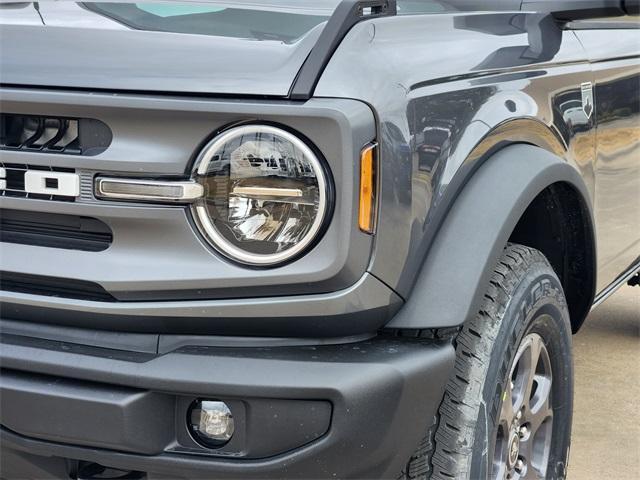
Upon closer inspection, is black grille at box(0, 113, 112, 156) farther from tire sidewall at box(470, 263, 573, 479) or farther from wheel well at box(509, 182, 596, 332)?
wheel well at box(509, 182, 596, 332)

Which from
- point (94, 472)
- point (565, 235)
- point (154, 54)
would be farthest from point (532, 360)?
point (154, 54)

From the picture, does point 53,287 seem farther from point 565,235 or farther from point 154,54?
point 565,235

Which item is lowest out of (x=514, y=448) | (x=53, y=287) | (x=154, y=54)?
(x=514, y=448)

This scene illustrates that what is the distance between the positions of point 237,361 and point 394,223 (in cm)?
39

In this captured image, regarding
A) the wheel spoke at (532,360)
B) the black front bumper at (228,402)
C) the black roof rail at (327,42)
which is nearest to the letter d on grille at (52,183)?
the black front bumper at (228,402)

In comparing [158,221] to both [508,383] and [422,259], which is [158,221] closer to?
[422,259]

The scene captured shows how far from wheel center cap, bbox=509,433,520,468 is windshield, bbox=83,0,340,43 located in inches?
43.7

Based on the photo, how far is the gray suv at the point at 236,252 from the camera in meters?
1.66

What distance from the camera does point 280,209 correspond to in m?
1.70

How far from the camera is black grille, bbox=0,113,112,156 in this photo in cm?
171

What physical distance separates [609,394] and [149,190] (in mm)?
2619

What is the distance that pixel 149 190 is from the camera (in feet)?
5.52

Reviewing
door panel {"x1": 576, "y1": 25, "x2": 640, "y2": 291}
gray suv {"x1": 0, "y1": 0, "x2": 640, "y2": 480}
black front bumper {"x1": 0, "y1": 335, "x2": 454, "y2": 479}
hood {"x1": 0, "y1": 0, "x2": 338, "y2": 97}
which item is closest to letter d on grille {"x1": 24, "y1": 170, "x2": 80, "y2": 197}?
gray suv {"x1": 0, "y1": 0, "x2": 640, "y2": 480}

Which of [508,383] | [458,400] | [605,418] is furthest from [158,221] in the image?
[605,418]
